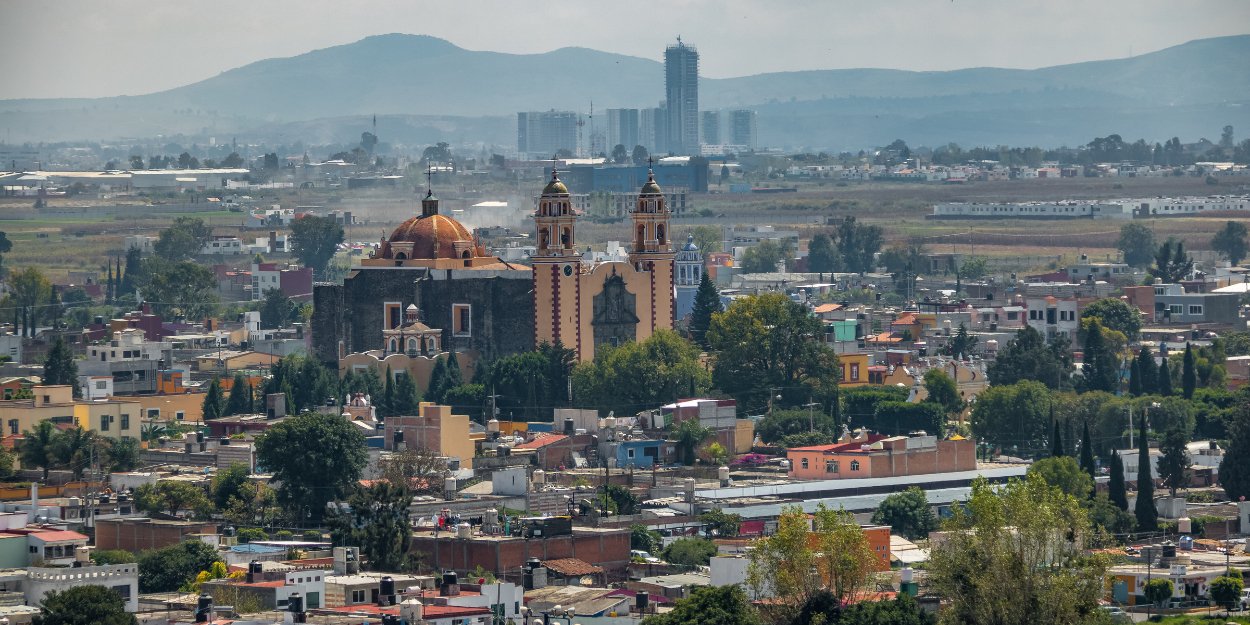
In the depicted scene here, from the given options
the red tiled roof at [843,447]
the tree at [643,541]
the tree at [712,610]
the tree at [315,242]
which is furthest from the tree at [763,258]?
the tree at [712,610]

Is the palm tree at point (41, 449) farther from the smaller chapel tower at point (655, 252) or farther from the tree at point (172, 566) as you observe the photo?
the smaller chapel tower at point (655, 252)

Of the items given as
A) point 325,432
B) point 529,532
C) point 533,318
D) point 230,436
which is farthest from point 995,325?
point 529,532

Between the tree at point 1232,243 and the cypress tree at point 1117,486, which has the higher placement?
the cypress tree at point 1117,486

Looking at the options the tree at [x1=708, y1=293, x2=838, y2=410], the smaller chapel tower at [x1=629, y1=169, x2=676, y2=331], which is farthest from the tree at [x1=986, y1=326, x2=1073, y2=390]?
the smaller chapel tower at [x1=629, y1=169, x2=676, y2=331]

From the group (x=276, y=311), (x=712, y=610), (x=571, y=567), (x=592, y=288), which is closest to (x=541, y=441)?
(x=592, y=288)

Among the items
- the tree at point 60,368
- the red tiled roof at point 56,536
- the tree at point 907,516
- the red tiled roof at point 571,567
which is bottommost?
the tree at point 907,516
